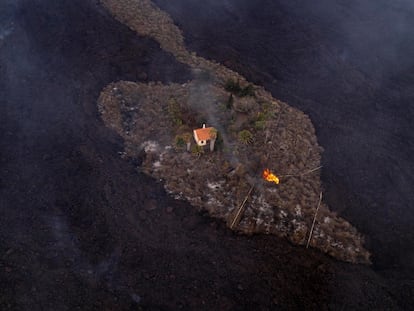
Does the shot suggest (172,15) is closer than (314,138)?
No

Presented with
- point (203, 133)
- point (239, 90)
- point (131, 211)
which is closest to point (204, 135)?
point (203, 133)

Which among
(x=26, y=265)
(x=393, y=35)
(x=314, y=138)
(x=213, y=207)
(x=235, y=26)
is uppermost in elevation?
(x=393, y=35)

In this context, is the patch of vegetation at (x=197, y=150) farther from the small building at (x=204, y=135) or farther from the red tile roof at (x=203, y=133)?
the red tile roof at (x=203, y=133)

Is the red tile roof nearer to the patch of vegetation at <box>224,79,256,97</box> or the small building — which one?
the small building

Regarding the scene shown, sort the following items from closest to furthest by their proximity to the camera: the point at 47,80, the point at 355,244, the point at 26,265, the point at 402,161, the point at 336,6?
the point at 26,265
the point at 355,244
the point at 402,161
the point at 47,80
the point at 336,6

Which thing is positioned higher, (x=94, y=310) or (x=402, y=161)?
(x=402, y=161)

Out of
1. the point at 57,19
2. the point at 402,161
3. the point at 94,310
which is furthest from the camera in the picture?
the point at 57,19

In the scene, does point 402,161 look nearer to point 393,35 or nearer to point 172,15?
point 393,35

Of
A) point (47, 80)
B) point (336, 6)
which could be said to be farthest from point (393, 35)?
point (47, 80)
